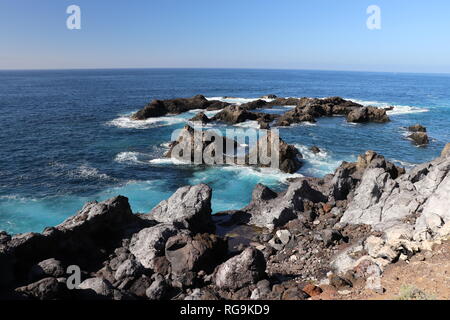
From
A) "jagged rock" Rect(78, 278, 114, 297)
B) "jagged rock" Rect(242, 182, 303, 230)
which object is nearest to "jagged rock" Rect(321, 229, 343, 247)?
"jagged rock" Rect(242, 182, 303, 230)

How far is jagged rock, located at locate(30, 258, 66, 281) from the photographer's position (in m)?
17.8

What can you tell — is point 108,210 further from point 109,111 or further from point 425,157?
point 109,111

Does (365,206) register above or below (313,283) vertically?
above

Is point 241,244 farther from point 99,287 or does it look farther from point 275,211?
point 99,287

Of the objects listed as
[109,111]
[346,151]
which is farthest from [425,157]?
[109,111]

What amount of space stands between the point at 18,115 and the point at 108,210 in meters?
75.0

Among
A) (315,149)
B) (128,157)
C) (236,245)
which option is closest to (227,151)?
(315,149)

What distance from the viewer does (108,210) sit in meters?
24.3

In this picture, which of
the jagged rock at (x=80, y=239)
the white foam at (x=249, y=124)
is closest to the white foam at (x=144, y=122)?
the white foam at (x=249, y=124)

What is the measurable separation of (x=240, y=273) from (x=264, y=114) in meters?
64.2

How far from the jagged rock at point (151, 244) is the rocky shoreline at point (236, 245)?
64 mm

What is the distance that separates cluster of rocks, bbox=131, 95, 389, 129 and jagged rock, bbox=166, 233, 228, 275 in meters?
50.3

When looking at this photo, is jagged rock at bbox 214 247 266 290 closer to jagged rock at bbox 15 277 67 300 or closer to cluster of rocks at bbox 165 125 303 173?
jagged rock at bbox 15 277 67 300

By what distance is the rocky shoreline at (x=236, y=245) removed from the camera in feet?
58.3
